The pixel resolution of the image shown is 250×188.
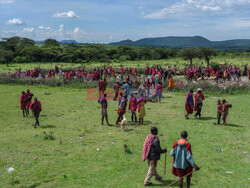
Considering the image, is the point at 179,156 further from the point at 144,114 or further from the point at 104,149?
the point at 144,114

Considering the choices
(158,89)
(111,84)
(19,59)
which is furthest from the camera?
(19,59)

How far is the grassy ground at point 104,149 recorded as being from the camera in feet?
23.1

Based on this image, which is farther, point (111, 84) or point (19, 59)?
point (19, 59)

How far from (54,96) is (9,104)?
13.9ft

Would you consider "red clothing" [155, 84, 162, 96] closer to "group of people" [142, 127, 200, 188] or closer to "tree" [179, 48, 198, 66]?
"group of people" [142, 127, 200, 188]

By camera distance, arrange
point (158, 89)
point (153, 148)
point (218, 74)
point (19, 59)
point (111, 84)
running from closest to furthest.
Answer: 1. point (153, 148)
2. point (158, 89)
3. point (218, 74)
4. point (111, 84)
5. point (19, 59)

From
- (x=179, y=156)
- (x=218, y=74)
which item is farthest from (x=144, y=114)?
(x=218, y=74)

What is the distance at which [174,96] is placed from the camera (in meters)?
21.6

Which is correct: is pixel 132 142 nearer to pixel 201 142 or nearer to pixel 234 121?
pixel 201 142

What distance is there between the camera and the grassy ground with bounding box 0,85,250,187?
7.03m

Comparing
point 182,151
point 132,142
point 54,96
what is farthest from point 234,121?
point 54,96

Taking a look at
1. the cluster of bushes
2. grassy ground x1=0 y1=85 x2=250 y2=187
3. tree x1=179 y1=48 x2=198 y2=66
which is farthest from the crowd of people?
tree x1=179 y1=48 x2=198 y2=66

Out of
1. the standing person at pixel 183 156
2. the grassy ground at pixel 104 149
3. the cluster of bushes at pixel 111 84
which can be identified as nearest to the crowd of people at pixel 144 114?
the standing person at pixel 183 156

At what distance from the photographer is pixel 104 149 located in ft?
30.4
